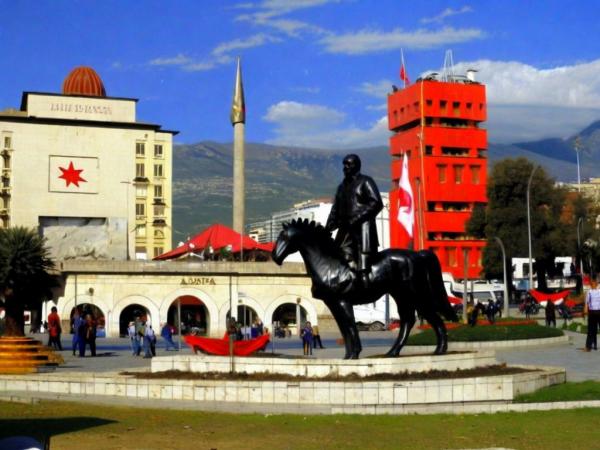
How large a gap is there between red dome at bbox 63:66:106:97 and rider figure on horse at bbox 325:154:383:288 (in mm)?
80463

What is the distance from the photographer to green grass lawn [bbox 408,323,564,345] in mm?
29806

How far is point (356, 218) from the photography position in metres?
17.2

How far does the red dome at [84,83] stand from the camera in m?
95.8

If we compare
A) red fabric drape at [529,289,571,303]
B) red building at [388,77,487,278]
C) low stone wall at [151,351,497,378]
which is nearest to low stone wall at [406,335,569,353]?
low stone wall at [151,351,497,378]

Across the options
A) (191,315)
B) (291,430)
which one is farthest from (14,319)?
(191,315)

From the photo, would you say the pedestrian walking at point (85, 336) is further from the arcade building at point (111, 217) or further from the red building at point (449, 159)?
the red building at point (449, 159)

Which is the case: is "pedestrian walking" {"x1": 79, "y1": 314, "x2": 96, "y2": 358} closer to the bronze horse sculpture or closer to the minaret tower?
the bronze horse sculpture

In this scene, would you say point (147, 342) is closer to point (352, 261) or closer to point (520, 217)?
point (352, 261)

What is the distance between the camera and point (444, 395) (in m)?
15.5

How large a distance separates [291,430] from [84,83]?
87527mm

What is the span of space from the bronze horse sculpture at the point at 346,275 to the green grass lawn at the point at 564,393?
2.62 meters

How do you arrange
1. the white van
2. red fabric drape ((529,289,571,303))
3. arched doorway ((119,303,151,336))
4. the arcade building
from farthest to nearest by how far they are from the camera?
the white van < arched doorway ((119,303,151,336)) < the arcade building < red fabric drape ((529,289,571,303))

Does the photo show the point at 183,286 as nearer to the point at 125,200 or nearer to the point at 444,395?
the point at 125,200

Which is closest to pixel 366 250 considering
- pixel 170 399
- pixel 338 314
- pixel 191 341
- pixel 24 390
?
pixel 338 314
